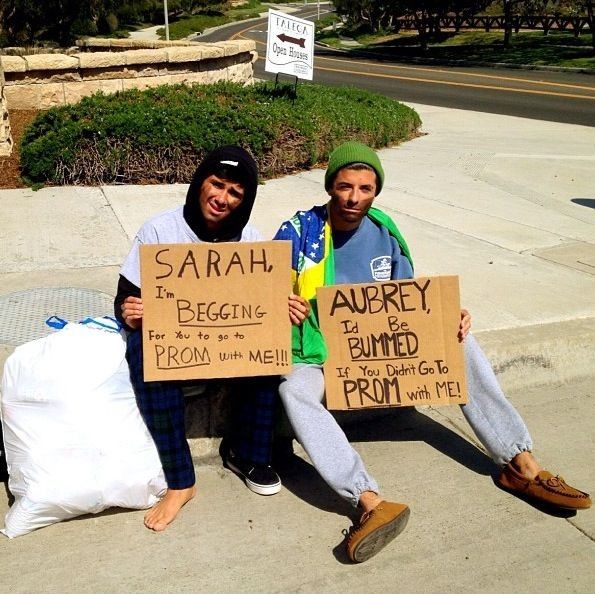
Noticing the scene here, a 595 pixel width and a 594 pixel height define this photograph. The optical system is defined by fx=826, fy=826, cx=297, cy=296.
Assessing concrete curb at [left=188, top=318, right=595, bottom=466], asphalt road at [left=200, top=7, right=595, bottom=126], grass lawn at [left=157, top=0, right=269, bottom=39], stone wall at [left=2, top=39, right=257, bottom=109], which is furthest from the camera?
grass lawn at [left=157, top=0, right=269, bottom=39]

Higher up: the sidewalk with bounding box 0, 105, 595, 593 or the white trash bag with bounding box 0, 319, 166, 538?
the white trash bag with bounding box 0, 319, 166, 538

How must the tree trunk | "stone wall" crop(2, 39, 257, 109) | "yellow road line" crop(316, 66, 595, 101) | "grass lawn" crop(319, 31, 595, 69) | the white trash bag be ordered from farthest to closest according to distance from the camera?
the tree trunk → "grass lawn" crop(319, 31, 595, 69) → "yellow road line" crop(316, 66, 595, 101) → "stone wall" crop(2, 39, 257, 109) → the white trash bag

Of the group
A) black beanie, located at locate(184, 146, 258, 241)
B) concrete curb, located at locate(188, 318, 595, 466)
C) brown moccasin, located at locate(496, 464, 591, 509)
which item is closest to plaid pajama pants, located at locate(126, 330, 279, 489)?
black beanie, located at locate(184, 146, 258, 241)

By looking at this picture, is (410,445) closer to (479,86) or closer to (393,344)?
(393,344)

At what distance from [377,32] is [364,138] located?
43395mm

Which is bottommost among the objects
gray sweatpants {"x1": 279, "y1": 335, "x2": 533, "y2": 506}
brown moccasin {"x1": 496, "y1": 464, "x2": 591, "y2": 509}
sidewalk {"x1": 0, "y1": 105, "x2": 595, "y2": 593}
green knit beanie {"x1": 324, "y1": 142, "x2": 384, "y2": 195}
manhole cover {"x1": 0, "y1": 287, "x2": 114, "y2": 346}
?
sidewalk {"x1": 0, "y1": 105, "x2": 595, "y2": 593}

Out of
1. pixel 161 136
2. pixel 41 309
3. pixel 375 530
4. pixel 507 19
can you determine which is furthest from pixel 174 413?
pixel 507 19

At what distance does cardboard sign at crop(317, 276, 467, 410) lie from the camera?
327 cm

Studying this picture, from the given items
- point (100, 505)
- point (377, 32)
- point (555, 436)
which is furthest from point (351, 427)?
point (377, 32)

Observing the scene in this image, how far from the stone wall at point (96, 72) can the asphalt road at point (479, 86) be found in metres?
6.01

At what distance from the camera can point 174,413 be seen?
310cm

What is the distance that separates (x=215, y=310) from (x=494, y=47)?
113 feet

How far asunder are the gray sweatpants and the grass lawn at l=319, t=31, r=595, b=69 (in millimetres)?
24880

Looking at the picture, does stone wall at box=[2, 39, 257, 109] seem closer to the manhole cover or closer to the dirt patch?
the dirt patch
